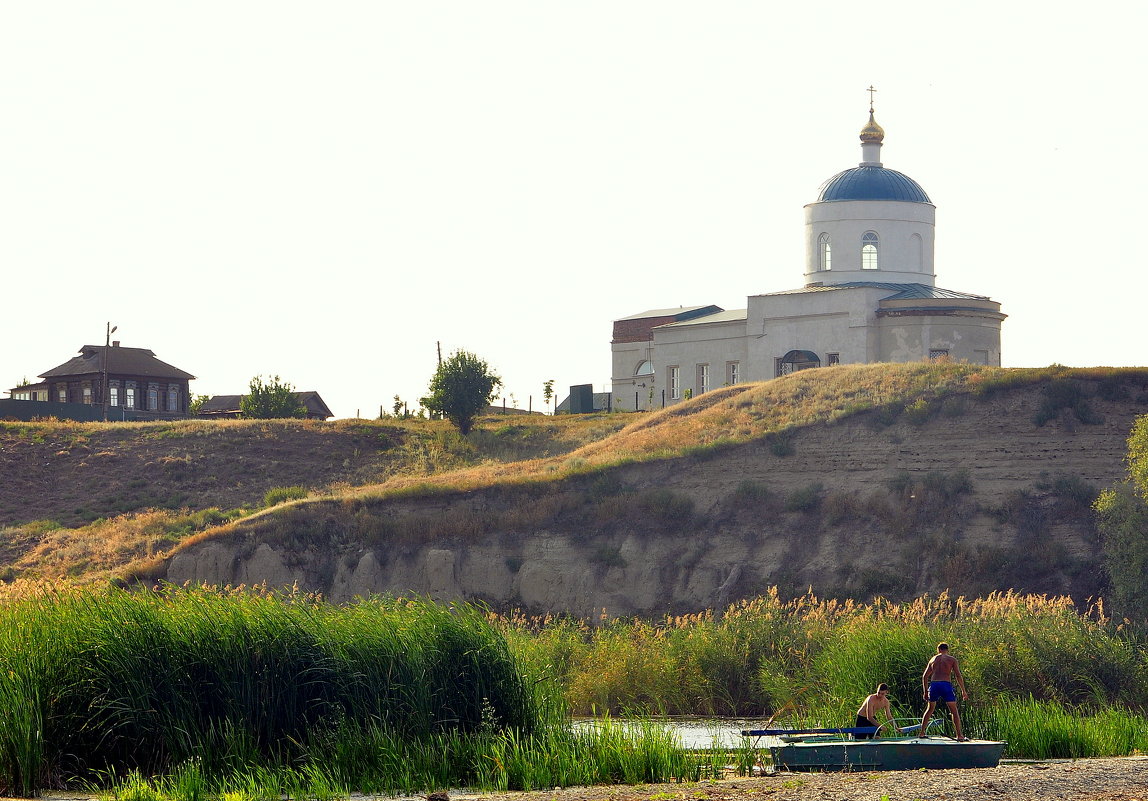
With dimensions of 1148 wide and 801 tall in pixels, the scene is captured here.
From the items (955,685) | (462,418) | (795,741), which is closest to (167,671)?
(795,741)

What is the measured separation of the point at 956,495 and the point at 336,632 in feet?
90.3

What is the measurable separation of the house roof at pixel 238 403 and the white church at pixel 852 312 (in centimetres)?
2502

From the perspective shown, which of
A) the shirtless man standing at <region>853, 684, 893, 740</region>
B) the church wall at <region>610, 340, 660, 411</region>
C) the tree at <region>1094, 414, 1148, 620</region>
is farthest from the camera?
the church wall at <region>610, 340, 660, 411</region>

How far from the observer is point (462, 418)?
225 feet

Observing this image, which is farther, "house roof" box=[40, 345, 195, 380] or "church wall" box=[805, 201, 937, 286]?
"house roof" box=[40, 345, 195, 380]

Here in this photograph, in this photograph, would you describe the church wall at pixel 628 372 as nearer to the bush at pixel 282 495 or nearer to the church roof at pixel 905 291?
the church roof at pixel 905 291

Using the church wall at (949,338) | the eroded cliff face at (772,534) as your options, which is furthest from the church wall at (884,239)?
the eroded cliff face at (772,534)

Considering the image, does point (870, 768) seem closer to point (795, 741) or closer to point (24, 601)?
point (795, 741)

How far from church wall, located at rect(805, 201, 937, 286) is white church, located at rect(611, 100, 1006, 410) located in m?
0.04

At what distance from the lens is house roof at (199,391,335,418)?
90.8m

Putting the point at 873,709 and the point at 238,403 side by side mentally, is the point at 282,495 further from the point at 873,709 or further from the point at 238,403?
the point at 238,403

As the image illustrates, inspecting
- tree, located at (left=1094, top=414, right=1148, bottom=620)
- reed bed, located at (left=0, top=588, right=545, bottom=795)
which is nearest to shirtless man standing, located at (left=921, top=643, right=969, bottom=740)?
reed bed, located at (left=0, top=588, right=545, bottom=795)

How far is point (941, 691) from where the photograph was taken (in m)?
20.2

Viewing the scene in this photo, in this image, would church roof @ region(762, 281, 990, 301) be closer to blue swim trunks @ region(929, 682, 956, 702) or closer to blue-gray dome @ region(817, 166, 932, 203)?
blue-gray dome @ region(817, 166, 932, 203)
